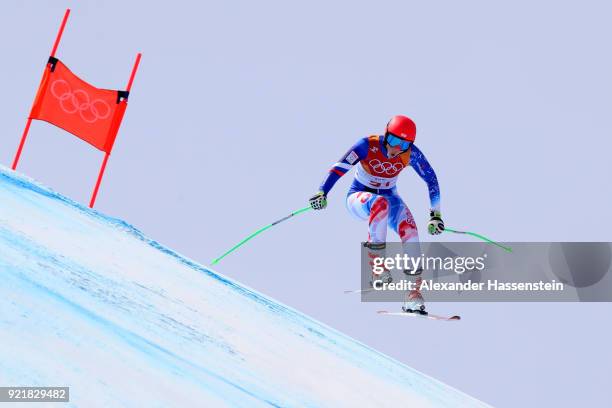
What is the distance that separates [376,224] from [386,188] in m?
0.57

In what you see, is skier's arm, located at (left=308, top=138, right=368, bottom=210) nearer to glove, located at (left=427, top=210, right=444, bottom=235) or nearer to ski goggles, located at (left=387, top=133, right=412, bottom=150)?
ski goggles, located at (left=387, top=133, right=412, bottom=150)

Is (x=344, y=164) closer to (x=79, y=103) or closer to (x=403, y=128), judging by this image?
(x=403, y=128)

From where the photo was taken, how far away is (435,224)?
11227 mm

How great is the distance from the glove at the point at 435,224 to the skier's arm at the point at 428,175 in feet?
0.21

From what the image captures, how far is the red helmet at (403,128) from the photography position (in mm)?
10766

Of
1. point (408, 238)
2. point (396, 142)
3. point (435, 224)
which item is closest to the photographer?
point (396, 142)

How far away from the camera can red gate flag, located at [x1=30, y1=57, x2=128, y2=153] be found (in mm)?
11328

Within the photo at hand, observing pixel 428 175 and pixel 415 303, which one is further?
pixel 428 175

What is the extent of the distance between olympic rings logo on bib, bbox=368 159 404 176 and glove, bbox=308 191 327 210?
692 mm

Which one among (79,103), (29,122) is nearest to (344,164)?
(79,103)

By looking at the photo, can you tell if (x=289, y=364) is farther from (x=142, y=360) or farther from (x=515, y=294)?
(x=515, y=294)

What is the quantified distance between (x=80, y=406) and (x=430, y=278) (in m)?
7.32

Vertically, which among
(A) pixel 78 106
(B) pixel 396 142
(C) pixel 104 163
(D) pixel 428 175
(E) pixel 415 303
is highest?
(B) pixel 396 142

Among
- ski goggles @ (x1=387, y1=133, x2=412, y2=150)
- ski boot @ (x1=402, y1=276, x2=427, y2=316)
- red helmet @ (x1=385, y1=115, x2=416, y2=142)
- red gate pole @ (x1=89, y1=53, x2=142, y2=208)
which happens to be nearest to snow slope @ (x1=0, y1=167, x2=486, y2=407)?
red gate pole @ (x1=89, y1=53, x2=142, y2=208)
